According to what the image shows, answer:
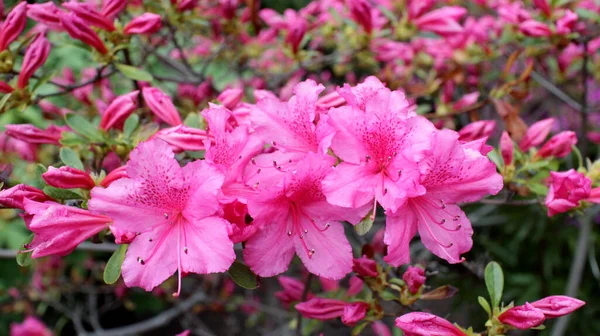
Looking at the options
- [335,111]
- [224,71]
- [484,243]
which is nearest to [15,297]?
[224,71]

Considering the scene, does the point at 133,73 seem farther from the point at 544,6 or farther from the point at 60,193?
the point at 544,6

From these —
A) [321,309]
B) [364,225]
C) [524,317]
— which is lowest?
[321,309]

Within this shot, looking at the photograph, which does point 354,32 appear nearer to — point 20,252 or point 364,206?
point 364,206

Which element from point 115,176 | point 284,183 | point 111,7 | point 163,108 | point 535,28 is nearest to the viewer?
point 284,183

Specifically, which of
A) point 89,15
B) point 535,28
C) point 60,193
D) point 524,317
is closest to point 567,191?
point 524,317

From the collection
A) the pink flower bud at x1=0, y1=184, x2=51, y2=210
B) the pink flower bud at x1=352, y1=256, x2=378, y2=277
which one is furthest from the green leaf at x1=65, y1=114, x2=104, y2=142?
the pink flower bud at x1=352, y1=256, x2=378, y2=277

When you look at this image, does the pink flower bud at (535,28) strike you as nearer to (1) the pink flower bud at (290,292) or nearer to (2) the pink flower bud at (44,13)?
(1) the pink flower bud at (290,292)
